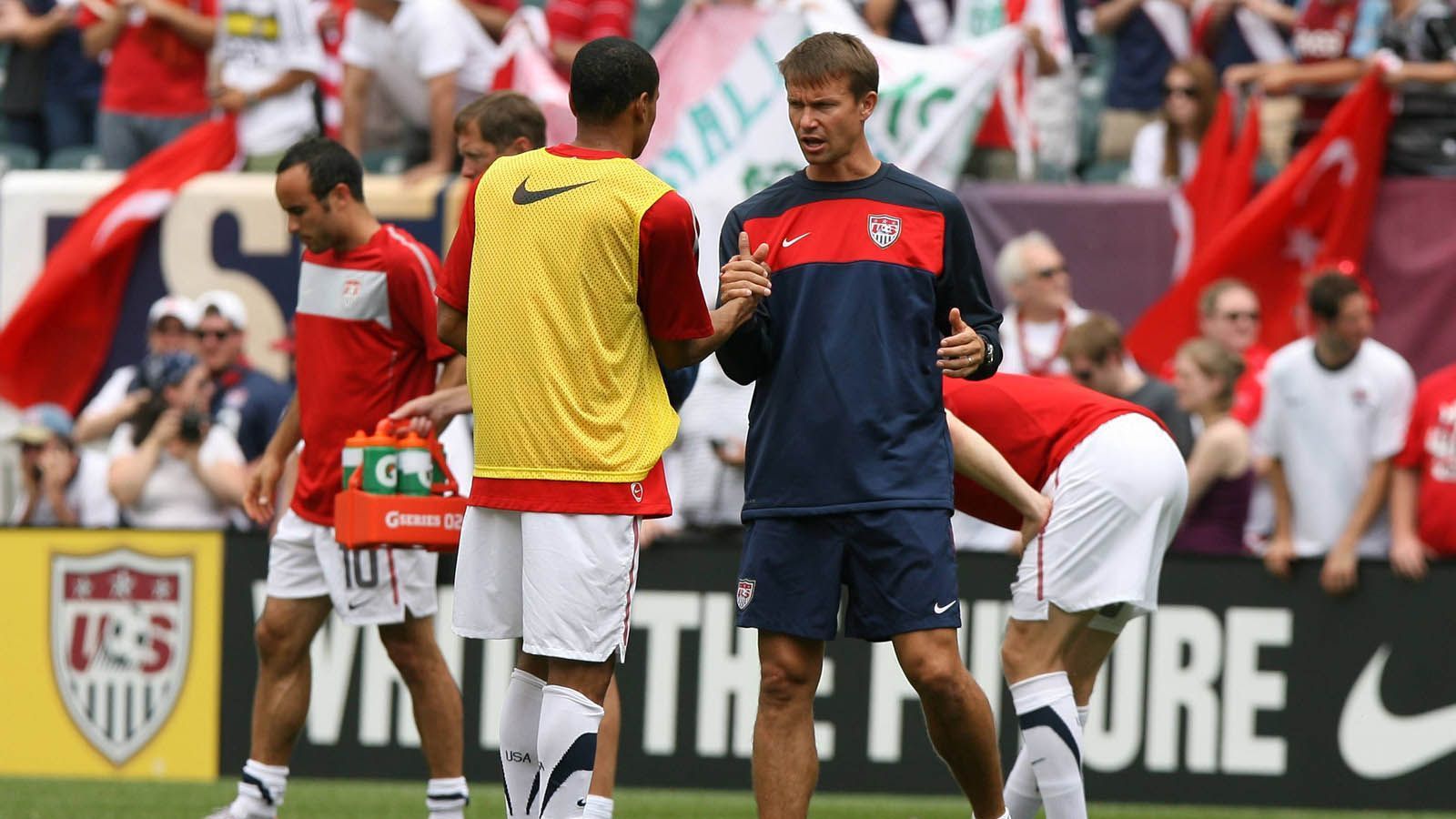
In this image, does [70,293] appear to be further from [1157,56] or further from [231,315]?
[1157,56]

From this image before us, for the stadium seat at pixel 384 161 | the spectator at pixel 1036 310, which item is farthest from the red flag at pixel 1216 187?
the stadium seat at pixel 384 161

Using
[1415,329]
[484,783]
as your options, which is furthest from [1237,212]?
[484,783]

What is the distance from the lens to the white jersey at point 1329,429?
920cm

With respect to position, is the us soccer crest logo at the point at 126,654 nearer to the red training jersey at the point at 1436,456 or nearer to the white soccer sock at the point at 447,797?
the white soccer sock at the point at 447,797

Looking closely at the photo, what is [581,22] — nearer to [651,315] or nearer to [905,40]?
[905,40]

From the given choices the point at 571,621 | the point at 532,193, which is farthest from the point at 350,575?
the point at 532,193

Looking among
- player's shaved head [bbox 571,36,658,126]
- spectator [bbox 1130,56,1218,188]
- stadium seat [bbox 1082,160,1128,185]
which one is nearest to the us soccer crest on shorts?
player's shaved head [bbox 571,36,658,126]

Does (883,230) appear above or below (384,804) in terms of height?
above

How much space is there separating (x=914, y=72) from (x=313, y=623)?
197 inches

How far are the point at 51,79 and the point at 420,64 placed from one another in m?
2.88

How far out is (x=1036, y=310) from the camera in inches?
390

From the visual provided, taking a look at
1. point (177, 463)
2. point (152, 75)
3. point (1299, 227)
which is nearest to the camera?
point (177, 463)

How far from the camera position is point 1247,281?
10688mm

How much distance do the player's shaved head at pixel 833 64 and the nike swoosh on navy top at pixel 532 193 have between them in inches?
25.2
